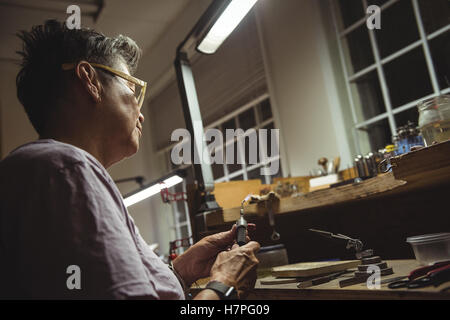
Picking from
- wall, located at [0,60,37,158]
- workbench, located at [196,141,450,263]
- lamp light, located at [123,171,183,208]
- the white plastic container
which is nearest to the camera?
the white plastic container

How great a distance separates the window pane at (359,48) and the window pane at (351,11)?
0.08 m

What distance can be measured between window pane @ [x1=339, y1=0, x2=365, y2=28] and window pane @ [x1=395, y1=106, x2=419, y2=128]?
2.54 ft

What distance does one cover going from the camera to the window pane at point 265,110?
334 centimetres

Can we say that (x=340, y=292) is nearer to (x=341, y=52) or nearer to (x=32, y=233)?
(x=32, y=233)

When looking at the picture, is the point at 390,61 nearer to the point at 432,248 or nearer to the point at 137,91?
the point at 432,248

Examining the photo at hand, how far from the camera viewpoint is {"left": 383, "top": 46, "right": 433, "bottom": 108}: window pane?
222 cm

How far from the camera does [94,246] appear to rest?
2.23 ft

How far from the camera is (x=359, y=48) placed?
2.63m

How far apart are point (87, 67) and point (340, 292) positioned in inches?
35.8

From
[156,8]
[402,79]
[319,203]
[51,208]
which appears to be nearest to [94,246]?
[51,208]

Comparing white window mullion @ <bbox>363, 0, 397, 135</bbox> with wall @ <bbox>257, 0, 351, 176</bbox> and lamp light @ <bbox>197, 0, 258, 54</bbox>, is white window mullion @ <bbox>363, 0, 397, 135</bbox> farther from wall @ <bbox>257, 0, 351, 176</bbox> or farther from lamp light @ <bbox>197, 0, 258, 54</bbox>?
lamp light @ <bbox>197, 0, 258, 54</bbox>

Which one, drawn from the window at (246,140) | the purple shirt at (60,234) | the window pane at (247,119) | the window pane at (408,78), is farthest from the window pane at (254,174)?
the purple shirt at (60,234)

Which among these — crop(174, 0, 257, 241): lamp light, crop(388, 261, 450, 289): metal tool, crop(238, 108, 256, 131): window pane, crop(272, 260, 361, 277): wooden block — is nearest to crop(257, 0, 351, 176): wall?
crop(238, 108, 256, 131): window pane

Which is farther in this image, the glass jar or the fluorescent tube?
the fluorescent tube
